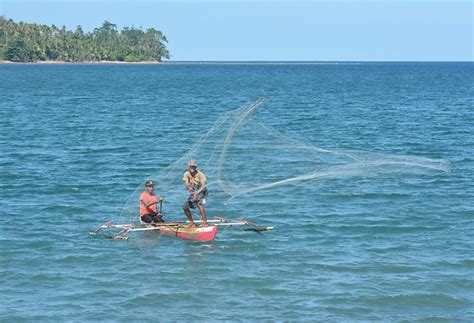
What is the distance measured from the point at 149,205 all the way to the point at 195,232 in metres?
1.35

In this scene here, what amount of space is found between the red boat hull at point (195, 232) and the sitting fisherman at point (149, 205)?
1.42ft

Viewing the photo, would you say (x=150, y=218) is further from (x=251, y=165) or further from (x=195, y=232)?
(x=251, y=165)

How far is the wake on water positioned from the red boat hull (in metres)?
1.39

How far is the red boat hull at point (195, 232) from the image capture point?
21.4 m

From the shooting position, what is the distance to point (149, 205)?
2181 centimetres

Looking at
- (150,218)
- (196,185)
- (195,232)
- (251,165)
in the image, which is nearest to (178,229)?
(195,232)

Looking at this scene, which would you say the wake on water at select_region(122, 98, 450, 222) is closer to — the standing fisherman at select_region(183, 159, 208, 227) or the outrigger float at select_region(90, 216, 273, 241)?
the outrigger float at select_region(90, 216, 273, 241)

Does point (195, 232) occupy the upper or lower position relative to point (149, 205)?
lower

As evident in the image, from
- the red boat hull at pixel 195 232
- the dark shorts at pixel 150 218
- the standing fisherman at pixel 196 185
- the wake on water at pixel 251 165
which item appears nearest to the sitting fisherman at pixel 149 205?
the dark shorts at pixel 150 218

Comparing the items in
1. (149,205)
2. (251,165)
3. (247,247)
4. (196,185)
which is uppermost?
(196,185)

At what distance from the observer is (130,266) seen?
1944 cm

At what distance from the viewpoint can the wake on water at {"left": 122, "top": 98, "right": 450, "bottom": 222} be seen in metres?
23.7

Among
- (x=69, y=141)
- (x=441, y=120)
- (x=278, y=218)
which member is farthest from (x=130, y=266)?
(x=441, y=120)

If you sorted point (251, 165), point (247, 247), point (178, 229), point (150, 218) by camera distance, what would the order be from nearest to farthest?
point (247, 247) → point (178, 229) → point (150, 218) → point (251, 165)
